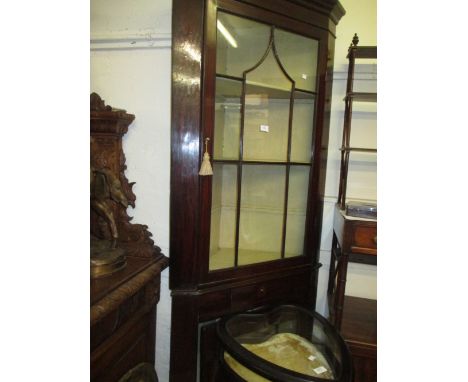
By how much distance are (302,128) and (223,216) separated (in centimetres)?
48

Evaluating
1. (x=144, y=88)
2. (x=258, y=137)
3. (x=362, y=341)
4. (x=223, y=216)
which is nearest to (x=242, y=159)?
(x=258, y=137)

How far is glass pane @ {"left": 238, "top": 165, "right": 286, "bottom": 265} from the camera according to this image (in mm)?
1177

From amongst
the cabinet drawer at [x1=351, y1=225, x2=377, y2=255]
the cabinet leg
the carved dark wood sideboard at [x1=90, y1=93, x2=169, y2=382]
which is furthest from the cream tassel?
the cabinet drawer at [x1=351, y1=225, x2=377, y2=255]

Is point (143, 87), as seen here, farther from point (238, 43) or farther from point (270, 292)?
point (270, 292)

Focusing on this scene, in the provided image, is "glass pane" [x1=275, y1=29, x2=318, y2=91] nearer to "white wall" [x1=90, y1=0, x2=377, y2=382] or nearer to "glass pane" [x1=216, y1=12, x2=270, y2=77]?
"glass pane" [x1=216, y1=12, x2=270, y2=77]

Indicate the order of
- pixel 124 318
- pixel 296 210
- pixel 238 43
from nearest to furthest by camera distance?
pixel 124 318 < pixel 238 43 < pixel 296 210

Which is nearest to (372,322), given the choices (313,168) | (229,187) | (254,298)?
(254,298)

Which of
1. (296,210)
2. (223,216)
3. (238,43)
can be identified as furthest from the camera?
(296,210)

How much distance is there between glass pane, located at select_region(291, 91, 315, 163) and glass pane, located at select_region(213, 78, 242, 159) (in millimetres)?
253

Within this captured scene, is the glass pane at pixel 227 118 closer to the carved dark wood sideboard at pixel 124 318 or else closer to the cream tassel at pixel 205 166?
the cream tassel at pixel 205 166

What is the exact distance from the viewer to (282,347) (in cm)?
110

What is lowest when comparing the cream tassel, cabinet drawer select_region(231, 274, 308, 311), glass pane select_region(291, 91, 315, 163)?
cabinet drawer select_region(231, 274, 308, 311)
